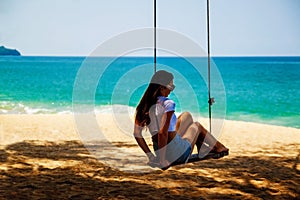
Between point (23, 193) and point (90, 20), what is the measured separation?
55.4m

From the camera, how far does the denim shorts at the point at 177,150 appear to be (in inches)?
135

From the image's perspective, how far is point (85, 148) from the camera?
4816mm

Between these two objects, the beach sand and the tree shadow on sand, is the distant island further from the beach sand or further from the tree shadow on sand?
the tree shadow on sand

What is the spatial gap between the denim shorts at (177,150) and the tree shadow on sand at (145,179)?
0.37 ft

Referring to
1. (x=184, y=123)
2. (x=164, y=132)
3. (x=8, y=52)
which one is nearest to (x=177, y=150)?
(x=164, y=132)

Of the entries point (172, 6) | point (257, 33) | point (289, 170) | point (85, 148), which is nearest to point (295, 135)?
point (289, 170)

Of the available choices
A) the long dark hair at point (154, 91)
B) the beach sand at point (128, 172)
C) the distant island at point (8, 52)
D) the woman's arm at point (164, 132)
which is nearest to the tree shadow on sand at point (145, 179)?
the beach sand at point (128, 172)

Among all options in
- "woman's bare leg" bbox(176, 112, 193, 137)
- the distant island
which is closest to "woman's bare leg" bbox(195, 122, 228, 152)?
"woman's bare leg" bbox(176, 112, 193, 137)

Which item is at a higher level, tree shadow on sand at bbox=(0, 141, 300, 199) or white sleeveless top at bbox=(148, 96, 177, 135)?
white sleeveless top at bbox=(148, 96, 177, 135)

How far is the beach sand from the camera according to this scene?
2898 mm

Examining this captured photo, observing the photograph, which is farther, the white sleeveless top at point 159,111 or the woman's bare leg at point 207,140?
the woman's bare leg at point 207,140

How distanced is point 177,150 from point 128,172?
46 cm

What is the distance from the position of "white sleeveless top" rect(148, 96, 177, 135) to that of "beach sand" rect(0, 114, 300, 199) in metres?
0.38

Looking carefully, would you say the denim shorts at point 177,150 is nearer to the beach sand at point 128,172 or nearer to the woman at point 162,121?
the woman at point 162,121
